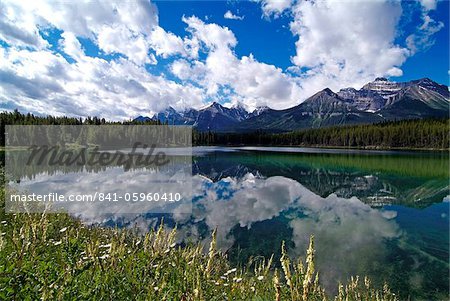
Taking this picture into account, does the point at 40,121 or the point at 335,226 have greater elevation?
the point at 40,121

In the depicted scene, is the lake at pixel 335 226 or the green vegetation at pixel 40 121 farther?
the green vegetation at pixel 40 121

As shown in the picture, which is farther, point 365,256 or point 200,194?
point 200,194

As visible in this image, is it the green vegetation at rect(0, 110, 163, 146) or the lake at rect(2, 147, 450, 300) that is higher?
the green vegetation at rect(0, 110, 163, 146)

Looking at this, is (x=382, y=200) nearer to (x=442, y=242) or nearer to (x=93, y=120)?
(x=442, y=242)

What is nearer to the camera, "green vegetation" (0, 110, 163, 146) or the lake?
the lake

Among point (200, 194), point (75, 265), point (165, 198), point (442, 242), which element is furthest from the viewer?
point (200, 194)

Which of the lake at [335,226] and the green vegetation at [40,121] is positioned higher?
the green vegetation at [40,121]

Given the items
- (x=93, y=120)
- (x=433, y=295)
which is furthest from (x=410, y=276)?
(x=93, y=120)

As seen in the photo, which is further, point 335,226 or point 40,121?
point 40,121

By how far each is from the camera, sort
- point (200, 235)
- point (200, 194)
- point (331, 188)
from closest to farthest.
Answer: point (200, 235), point (200, 194), point (331, 188)

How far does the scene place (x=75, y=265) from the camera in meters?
6.06

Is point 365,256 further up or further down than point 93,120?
further down

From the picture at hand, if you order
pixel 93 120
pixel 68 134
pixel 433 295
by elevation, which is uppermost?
pixel 93 120

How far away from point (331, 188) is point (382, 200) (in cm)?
780
